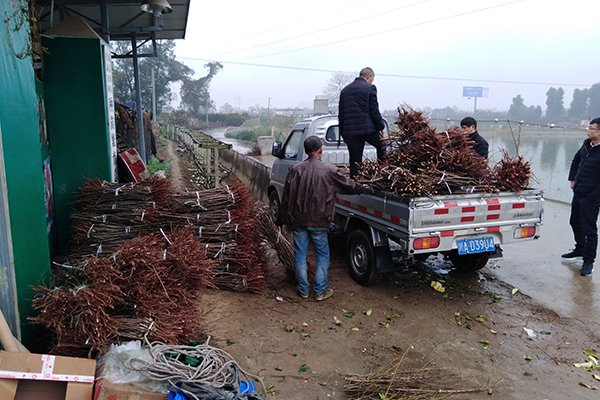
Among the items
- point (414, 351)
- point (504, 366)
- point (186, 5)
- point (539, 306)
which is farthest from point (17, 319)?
point (186, 5)

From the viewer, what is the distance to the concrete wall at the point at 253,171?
10711 millimetres

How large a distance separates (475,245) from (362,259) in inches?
53.7

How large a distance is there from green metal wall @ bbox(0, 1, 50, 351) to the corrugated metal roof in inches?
201

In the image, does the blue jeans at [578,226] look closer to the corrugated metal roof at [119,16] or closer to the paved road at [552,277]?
the paved road at [552,277]

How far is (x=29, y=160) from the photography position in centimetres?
312

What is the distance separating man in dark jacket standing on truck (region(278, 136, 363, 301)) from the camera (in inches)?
183

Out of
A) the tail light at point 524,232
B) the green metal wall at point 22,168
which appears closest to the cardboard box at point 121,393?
the green metal wall at point 22,168

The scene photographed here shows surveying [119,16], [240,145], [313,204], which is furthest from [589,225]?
[240,145]

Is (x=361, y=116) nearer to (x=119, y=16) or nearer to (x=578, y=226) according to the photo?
(x=578, y=226)

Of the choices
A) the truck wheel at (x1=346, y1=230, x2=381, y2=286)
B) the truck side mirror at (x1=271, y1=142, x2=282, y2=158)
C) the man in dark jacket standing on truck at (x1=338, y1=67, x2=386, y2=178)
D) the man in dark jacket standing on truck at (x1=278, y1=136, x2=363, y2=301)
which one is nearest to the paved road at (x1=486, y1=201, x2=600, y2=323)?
the truck wheel at (x1=346, y1=230, x2=381, y2=286)

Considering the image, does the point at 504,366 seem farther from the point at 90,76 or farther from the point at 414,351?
the point at 90,76

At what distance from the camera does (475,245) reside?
4645mm

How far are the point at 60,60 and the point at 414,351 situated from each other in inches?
195

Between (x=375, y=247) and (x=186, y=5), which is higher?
(x=186, y=5)
